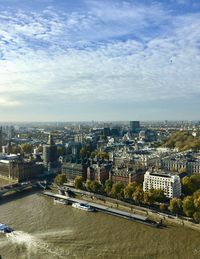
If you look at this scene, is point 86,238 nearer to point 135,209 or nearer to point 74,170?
point 135,209

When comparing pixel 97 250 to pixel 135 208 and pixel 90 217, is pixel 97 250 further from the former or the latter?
pixel 135 208

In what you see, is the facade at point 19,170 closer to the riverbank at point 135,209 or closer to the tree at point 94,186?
the riverbank at point 135,209

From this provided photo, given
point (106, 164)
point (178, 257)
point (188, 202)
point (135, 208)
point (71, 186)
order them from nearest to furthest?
point (178, 257), point (188, 202), point (135, 208), point (71, 186), point (106, 164)

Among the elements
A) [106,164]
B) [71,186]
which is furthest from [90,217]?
[106,164]

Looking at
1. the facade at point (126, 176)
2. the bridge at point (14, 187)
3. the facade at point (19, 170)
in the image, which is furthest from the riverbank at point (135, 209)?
the facade at point (19, 170)

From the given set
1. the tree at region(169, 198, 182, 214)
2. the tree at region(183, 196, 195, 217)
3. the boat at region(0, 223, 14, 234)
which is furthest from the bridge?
the tree at region(183, 196, 195, 217)

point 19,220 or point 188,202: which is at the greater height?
point 188,202

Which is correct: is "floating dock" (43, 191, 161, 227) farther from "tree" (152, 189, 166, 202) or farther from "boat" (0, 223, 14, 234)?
"boat" (0, 223, 14, 234)

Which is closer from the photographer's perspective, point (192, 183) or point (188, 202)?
point (188, 202)
